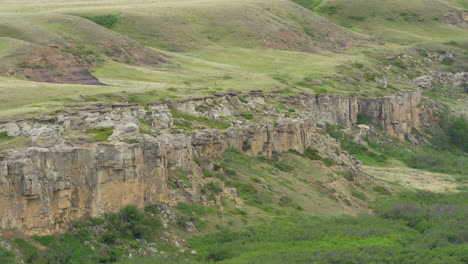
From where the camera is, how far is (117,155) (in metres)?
39.3

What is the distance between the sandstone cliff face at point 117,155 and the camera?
35.1m

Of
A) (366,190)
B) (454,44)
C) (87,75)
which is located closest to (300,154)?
(366,190)

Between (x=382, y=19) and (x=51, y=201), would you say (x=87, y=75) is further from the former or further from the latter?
(x=382, y=19)

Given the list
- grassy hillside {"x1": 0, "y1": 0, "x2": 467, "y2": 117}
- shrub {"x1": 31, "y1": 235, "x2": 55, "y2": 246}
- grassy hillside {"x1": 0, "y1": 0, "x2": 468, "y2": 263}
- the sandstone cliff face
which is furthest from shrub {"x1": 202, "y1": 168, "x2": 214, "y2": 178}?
shrub {"x1": 31, "y1": 235, "x2": 55, "y2": 246}

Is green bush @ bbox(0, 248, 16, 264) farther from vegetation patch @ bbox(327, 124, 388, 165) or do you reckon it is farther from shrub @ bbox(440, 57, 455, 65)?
shrub @ bbox(440, 57, 455, 65)

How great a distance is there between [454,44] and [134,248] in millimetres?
110323

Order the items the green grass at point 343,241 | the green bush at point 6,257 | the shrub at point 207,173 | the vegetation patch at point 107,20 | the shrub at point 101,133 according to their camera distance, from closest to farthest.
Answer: the green bush at point 6,257 → the green grass at point 343,241 → the shrub at point 101,133 → the shrub at point 207,173 → the vegetation patch at point 107,20

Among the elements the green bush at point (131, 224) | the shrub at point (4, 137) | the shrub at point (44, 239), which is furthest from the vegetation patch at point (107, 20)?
the shrub at point (44, 239)

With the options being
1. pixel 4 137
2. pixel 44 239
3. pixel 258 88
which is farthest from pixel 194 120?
pixel 44 239

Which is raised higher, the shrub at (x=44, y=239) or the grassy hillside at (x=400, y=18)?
the grassy hillside at (x=400, y=18)

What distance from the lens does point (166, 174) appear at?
43812 mm

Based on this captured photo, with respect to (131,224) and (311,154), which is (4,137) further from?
(311,154)

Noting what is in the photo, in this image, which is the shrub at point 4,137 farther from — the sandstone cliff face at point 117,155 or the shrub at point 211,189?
the shrub at point 211,189

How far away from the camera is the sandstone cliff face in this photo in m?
35.1
